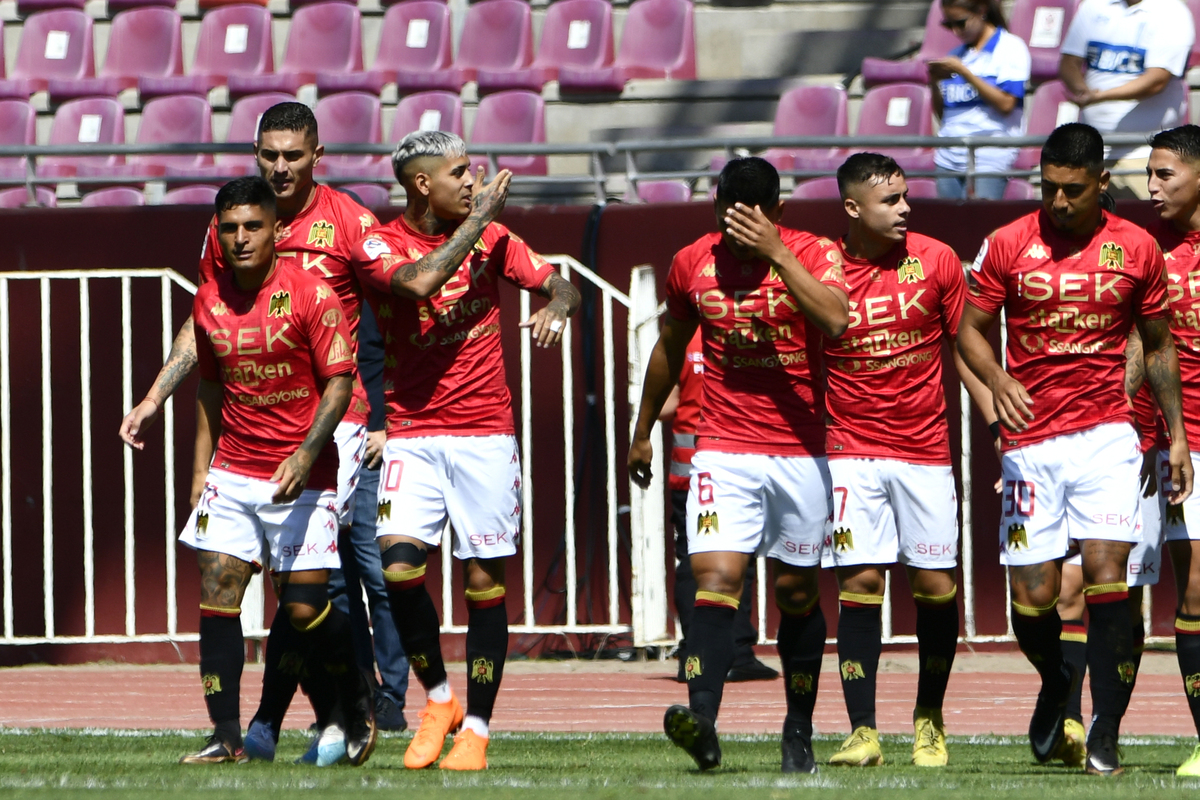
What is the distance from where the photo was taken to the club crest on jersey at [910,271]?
630 centimetres

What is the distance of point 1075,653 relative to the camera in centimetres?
674

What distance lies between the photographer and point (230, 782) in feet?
18.0

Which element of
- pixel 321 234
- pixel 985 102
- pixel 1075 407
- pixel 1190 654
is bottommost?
pixel 1190 654

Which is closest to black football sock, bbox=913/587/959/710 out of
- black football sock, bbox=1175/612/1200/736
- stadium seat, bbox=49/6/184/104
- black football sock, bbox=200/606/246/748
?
black football sock, bbox=1175/612/1200/736

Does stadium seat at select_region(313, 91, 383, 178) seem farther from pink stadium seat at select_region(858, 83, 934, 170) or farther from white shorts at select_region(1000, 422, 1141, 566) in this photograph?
white shorts at select_region(1000, 422, 1141, 566)

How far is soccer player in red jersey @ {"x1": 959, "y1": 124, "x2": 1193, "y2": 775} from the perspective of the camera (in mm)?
6102

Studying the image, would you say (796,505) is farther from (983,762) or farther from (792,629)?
(983,762)

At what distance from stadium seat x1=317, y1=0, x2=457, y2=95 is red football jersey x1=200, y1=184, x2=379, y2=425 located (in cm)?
830

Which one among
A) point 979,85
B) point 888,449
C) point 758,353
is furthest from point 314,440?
point 979,85

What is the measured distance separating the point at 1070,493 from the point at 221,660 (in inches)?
120

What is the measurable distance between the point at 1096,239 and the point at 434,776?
9.86 ft

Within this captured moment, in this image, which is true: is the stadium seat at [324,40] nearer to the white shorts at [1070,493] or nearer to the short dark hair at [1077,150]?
the short dark hair at [1077,150]

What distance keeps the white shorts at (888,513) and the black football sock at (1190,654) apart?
881 millimetres

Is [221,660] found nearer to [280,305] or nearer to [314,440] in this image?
[314,440]
